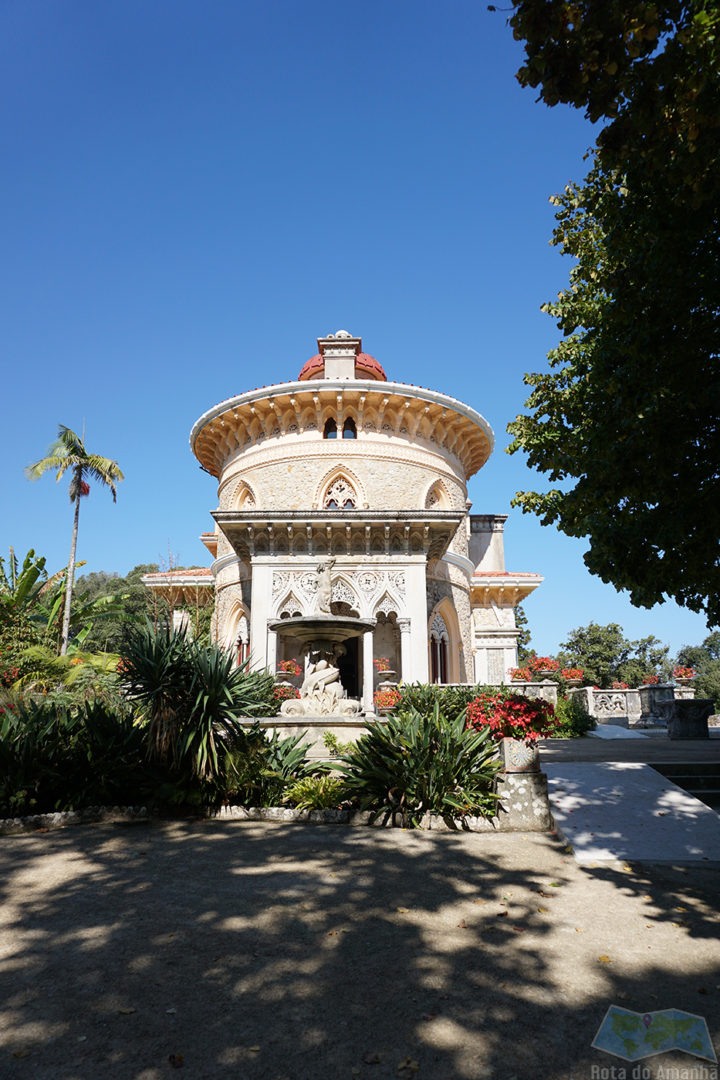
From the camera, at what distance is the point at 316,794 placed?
324 inches

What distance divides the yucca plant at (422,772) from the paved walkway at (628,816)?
96 cm

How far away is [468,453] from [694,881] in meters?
23.0

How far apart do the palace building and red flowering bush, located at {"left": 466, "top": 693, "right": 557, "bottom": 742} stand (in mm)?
8652

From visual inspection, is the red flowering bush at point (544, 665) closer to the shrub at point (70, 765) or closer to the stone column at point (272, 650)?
the stone column at point (272, 650)

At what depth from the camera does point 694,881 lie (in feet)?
18.9

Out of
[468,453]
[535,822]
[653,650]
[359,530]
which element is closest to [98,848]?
[535,822]

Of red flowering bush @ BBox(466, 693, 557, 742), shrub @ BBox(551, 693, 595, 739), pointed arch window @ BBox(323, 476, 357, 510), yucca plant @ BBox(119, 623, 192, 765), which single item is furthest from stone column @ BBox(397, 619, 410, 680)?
yucca plant @ BBox(119, 623, 192, 765)

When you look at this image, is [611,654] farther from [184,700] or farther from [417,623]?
[184,700]

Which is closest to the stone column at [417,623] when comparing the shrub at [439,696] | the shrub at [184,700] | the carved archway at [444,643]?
the shrub at [439,696]

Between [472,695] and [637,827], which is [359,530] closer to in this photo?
[472,695]

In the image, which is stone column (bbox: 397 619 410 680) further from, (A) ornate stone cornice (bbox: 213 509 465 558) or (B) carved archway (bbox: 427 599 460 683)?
(B) carved archway (bbox: 427 599 460 683)

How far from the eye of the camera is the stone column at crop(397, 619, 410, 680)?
786 inches

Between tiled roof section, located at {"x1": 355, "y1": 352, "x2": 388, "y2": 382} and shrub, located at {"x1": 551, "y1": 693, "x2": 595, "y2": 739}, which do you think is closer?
shrub, located at {"x1": 551, "y1": 693, "x2": 595, "y2": 739}

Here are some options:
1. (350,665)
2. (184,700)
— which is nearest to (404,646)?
(350,665)
